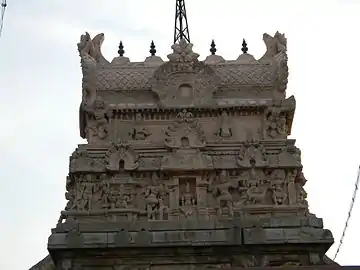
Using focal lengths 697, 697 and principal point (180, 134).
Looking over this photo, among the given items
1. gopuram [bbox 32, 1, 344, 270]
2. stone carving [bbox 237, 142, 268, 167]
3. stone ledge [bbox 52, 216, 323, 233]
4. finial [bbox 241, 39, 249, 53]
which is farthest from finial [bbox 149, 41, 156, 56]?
stone ledge [bbox 52, 216, 323, 233]

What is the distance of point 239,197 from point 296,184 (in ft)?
6.77

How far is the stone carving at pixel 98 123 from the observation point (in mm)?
24906

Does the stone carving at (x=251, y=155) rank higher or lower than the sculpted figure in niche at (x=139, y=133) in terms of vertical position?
lower

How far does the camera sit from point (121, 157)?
2402 cm

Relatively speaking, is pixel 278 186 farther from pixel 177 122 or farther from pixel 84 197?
pixel 84 197

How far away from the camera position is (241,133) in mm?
25078

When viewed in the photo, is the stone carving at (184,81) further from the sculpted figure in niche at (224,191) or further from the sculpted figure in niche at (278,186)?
the sculpted figure in niche at (278,186)

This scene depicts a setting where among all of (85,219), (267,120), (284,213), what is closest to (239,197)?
(284,213)

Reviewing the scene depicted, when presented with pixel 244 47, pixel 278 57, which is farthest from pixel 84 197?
pixel 244 47

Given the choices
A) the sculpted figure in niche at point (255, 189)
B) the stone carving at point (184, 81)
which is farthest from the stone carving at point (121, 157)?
the sculpted figure in niche at point (255, 189)

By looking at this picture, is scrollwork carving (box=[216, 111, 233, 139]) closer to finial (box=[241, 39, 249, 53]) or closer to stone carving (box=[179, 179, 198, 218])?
stone carving (box=[179, 179, 198, 218])

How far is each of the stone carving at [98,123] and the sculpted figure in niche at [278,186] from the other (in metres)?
6.16

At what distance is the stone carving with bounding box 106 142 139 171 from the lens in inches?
938

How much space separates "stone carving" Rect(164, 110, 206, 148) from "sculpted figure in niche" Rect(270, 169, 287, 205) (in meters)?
2.70
